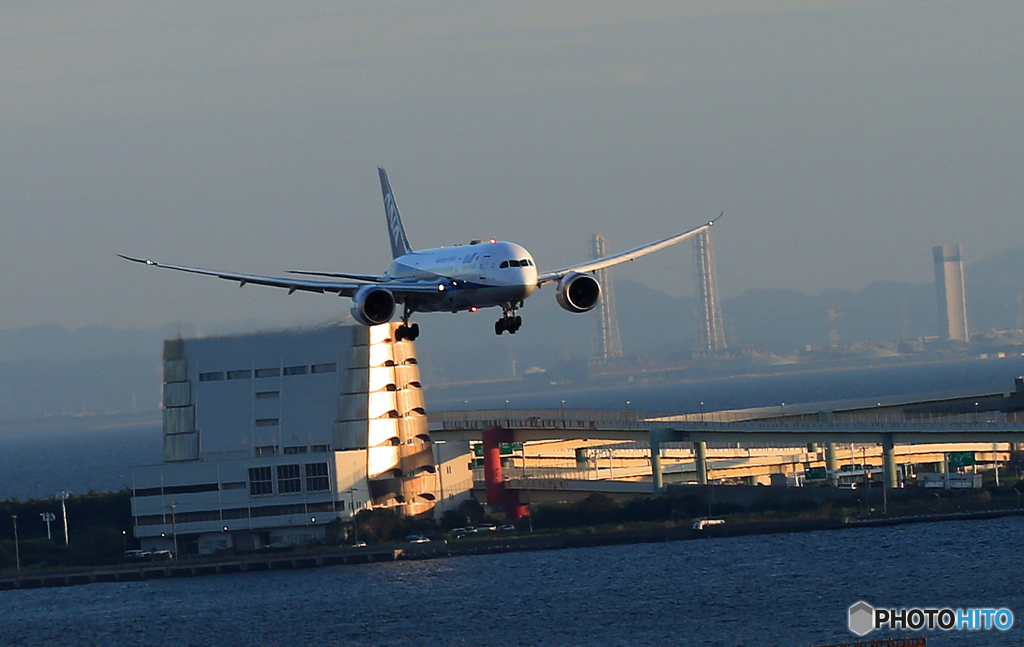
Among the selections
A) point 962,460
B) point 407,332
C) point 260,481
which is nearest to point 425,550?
point 260,481

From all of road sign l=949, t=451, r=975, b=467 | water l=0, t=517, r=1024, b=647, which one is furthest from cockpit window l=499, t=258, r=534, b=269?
road sign l=949, t=451, r=975, b=467

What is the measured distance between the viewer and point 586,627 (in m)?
131

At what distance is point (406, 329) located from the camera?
88688 mm

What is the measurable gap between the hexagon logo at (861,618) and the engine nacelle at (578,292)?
49.6 m

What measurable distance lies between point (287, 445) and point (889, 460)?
6328 cm

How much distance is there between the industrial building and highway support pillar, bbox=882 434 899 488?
46.1 m

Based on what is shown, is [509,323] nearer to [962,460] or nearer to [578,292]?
[578,292]

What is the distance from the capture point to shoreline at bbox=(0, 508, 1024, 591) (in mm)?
166125

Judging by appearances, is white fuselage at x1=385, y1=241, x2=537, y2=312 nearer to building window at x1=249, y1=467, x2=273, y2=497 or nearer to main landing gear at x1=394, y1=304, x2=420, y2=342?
main landing gear at x1=394, y1=304, x2=420, y2=342

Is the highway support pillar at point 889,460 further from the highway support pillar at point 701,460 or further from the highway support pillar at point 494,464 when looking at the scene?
the highway support pillar at point 494,464

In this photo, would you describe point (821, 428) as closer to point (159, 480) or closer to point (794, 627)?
point (794, 627)

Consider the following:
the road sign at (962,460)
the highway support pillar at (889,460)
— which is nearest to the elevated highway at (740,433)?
the highway support pillar at (889,460)

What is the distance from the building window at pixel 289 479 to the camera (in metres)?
176

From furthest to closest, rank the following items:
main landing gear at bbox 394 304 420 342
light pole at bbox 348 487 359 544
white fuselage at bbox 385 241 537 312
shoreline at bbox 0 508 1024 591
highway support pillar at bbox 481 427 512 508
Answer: highway support pillar at bbox 481 427 512 508, light pole at bbox 348 487 359 544, shoreline at bbox 0 508 1024 591, main landing gear at bbox 394 304 420 342, white fuselage at bbox 385 241 537 312
